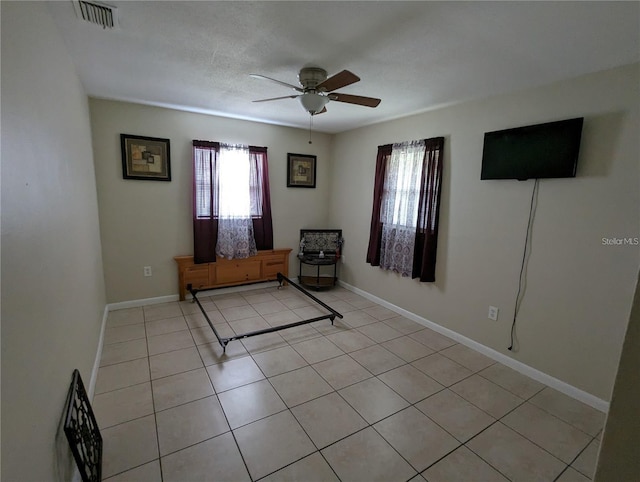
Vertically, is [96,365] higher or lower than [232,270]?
lower

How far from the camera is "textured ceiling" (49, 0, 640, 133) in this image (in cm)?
152

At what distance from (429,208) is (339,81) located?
1776mm

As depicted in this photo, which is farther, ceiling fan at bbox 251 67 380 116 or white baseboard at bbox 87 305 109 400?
ceiling fan at bbox 251 67 380 116

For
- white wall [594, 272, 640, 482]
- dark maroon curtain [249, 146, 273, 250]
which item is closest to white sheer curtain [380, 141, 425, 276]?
dark maroon curtain [249, 146, 273, 250]

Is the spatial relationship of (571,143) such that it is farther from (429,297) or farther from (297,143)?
(297,143)

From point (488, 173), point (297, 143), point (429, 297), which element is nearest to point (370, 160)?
point (297, 143)

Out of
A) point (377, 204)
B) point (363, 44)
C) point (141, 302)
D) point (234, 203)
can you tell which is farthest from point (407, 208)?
point (141, 302)

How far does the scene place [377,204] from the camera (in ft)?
12.8

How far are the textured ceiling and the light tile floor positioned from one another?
2.40m

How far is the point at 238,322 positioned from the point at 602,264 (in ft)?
10.8

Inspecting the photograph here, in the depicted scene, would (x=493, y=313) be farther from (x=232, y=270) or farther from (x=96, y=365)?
(x=96, y=365)

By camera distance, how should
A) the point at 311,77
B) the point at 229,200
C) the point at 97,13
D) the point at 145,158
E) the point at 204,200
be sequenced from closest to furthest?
the point at 97,13, the point at 311,77, the point at 145,158, the point at 204,200, the point at 229,200

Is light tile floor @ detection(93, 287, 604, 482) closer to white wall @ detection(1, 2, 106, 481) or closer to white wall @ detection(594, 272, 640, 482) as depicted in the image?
white wall @ detection(1, 2, 106, 481)

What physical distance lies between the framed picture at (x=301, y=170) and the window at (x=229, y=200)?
1.46ft
